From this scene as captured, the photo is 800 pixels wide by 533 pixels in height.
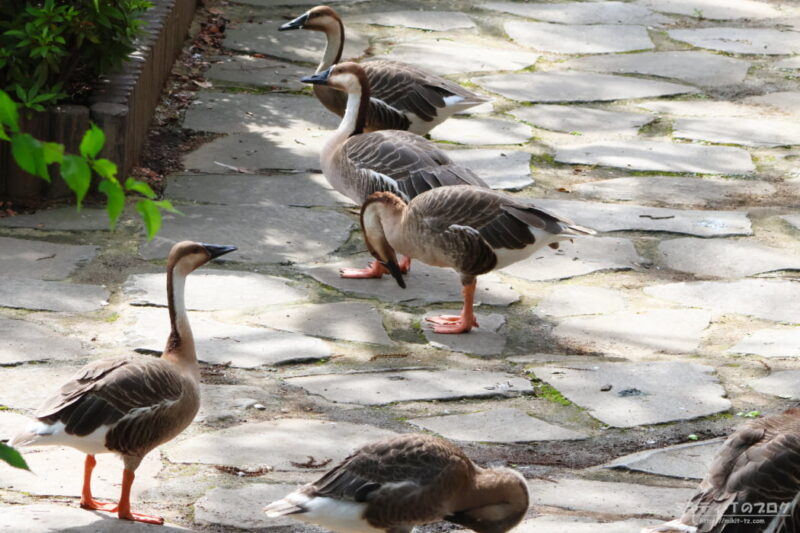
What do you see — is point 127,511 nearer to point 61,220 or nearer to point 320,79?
point 61,220

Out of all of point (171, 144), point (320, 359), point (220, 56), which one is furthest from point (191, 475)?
point (220, 56)

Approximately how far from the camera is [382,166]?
6855mm

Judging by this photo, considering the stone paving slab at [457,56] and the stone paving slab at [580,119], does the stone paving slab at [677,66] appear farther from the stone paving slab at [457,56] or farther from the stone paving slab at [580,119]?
the stone paving slab at [580,119]

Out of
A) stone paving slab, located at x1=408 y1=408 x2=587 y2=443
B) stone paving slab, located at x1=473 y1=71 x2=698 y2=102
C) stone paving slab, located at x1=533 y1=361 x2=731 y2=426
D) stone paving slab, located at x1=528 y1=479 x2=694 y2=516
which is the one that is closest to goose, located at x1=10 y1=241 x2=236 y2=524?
stone paving slab, located at x1=408 y1=408 x2=587 y2=443

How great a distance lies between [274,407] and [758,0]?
9.10 meters

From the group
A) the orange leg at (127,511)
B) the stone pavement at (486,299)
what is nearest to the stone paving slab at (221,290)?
the stone pavement at (486,299)

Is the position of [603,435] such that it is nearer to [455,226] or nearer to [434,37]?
[455,226]

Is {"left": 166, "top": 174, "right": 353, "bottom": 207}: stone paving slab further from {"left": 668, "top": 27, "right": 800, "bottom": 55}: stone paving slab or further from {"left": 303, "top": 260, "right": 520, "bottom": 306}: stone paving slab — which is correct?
{"left": 668, "top": 27, "right": 800, "bottom": 55}: stone paving slab

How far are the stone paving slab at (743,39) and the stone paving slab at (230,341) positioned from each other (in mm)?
6332

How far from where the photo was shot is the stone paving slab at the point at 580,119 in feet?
28.8

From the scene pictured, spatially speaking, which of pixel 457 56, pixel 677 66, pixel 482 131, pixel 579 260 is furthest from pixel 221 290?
pixel 677 66

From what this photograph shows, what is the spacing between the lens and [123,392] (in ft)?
13.2

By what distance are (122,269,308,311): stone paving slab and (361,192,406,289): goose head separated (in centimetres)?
44

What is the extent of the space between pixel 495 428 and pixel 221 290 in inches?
76.2
